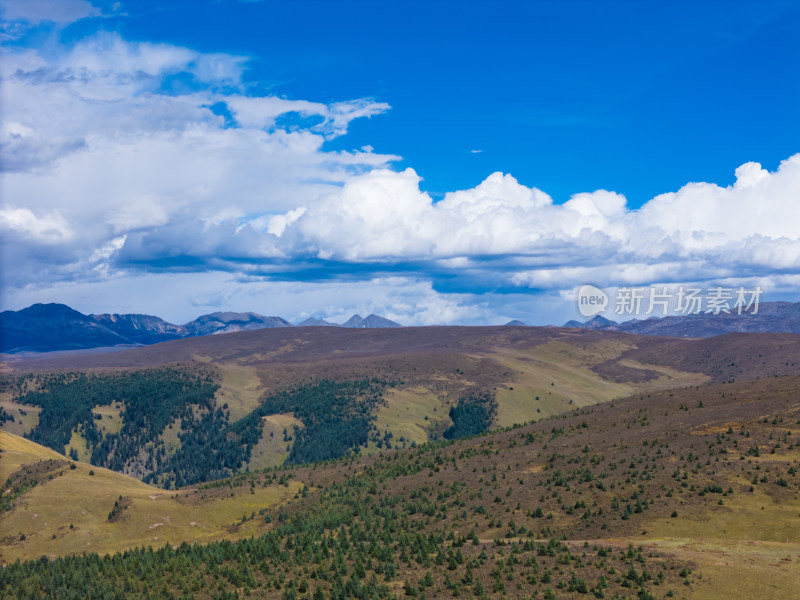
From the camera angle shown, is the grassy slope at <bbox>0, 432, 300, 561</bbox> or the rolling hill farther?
the grassy slope at <bbox>0, 432, 300, 561</bbox>

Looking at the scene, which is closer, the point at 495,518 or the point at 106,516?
A: the point at 495,518

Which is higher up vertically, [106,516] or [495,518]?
[495,518]

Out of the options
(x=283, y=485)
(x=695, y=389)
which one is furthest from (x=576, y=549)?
(x=695, y=389)

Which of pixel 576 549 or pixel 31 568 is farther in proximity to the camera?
pixel 31 568

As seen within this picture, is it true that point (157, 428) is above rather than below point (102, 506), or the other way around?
below

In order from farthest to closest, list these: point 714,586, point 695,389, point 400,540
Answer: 1. point 695,389
2. point 400,540
3. point 714,586

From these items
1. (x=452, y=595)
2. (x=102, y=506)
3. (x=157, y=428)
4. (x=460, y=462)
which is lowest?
(x=157, y=428)

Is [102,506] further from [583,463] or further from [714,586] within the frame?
[714,586]

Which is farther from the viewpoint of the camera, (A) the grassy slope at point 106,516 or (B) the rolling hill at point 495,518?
(A) the grassy slope at point 106,516

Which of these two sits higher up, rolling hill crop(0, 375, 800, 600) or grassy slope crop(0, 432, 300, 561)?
rolling hill crop(0, 375, 800, 600)

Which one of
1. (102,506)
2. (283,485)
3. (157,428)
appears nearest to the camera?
(102,506)

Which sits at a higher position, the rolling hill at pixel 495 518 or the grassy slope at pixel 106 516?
the rolling hill at pixel 495 518
